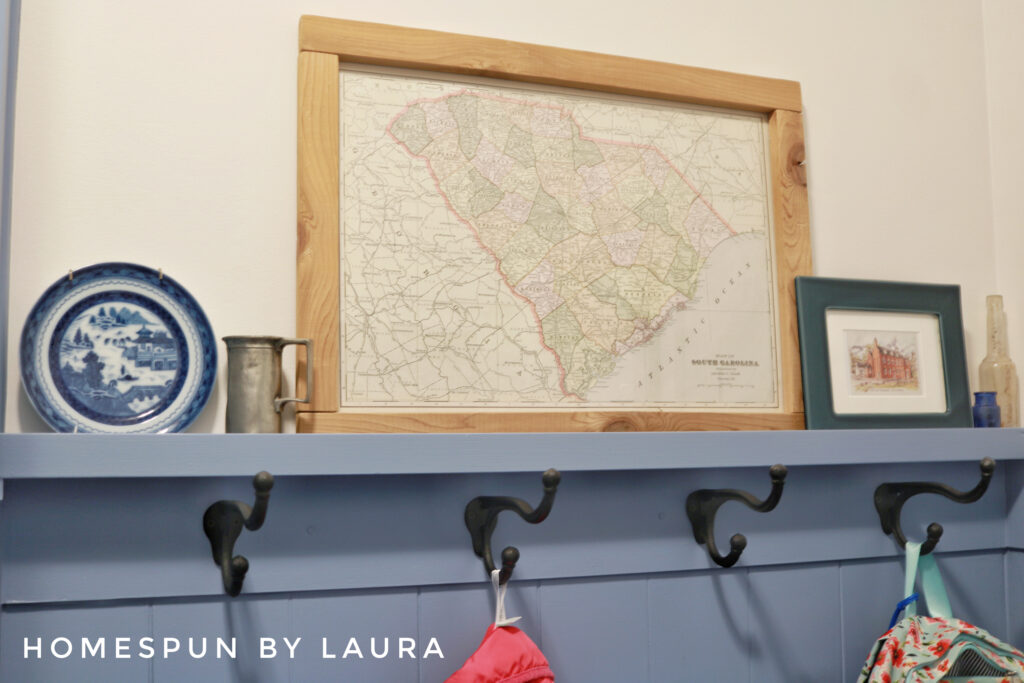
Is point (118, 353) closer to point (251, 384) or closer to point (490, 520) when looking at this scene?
point (251, 384)

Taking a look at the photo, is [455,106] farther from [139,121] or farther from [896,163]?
[896,163]

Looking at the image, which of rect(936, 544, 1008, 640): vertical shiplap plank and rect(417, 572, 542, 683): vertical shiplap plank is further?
rect(936, 544, 1008, 640): vertical shiplap plank

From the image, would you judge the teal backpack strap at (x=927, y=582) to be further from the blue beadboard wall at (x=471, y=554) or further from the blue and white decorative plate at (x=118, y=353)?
the blue and white decorative plate at (x=118, y=353)

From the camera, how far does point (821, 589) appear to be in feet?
→ 3.71

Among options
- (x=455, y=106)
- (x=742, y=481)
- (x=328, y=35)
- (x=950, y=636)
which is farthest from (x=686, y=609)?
(x=328, y=35)

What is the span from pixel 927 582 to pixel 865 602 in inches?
3.5

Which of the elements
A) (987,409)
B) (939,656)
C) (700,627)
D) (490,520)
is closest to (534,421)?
(490,520)

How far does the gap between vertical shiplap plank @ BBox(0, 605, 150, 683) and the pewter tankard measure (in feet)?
0.71

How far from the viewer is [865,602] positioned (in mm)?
1151

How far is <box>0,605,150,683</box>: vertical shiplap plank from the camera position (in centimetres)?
85

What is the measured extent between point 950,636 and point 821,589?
0.52 ft

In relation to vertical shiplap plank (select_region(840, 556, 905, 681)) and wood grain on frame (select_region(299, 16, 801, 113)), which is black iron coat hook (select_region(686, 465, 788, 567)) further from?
wood grain on frame (select_region(299, 16, 801, 113))

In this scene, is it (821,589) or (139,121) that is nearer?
(139,121)

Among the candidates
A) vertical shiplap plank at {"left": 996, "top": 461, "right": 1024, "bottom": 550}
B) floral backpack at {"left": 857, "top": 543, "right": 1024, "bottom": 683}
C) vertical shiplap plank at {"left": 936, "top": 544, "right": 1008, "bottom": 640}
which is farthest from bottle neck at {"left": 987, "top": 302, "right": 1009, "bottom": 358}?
floral backpack at {"left": 857, "top": 543, "right": 1024, "bottom": 683}
